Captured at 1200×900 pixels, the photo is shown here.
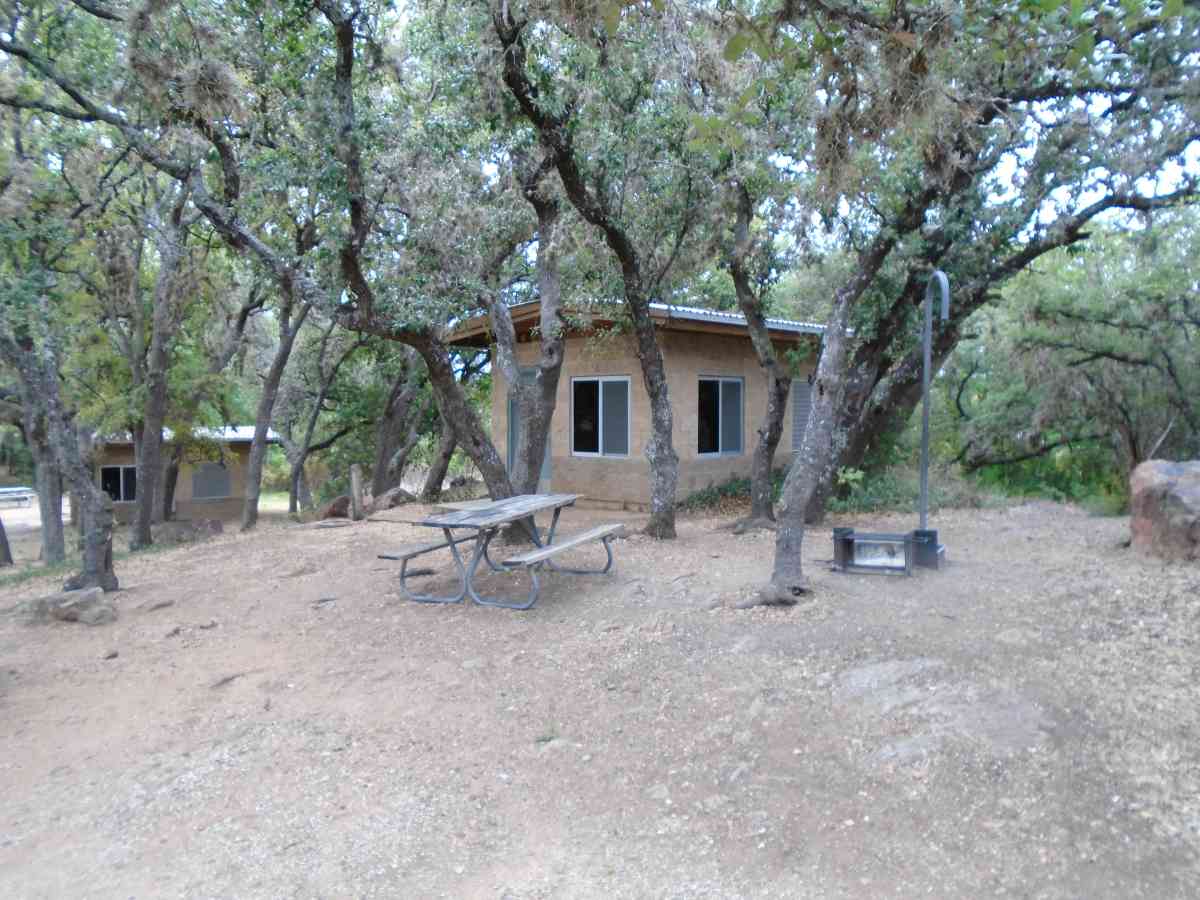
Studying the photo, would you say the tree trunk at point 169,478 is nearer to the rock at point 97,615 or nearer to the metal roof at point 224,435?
the metal roof at point 224,435

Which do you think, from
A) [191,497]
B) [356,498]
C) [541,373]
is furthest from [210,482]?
[541,373]

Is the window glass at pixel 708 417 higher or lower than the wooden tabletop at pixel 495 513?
higher

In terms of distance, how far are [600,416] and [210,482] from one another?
704 inches

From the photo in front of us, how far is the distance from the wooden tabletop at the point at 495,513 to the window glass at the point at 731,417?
21.3ft

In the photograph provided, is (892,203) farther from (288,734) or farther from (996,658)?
(288,734)

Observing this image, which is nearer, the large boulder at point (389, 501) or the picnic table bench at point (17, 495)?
the large boulder at point (389, 501)

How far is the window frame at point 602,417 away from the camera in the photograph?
13.5 m

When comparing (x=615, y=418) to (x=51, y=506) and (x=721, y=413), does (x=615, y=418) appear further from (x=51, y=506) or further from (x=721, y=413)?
(x=51, y=506)

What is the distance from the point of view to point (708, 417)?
1421 cm

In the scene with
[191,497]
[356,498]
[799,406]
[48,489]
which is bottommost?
[191,497]

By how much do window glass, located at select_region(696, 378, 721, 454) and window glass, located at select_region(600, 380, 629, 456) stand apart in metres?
1.21

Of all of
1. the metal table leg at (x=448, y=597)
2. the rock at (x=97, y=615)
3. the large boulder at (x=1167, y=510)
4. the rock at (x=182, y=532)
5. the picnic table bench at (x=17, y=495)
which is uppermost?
the large boulder at (x=1167, y=510)

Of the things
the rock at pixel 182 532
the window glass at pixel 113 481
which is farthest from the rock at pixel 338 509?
the window glass at pixel 113 481

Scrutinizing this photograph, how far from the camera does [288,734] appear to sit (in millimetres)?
4805
